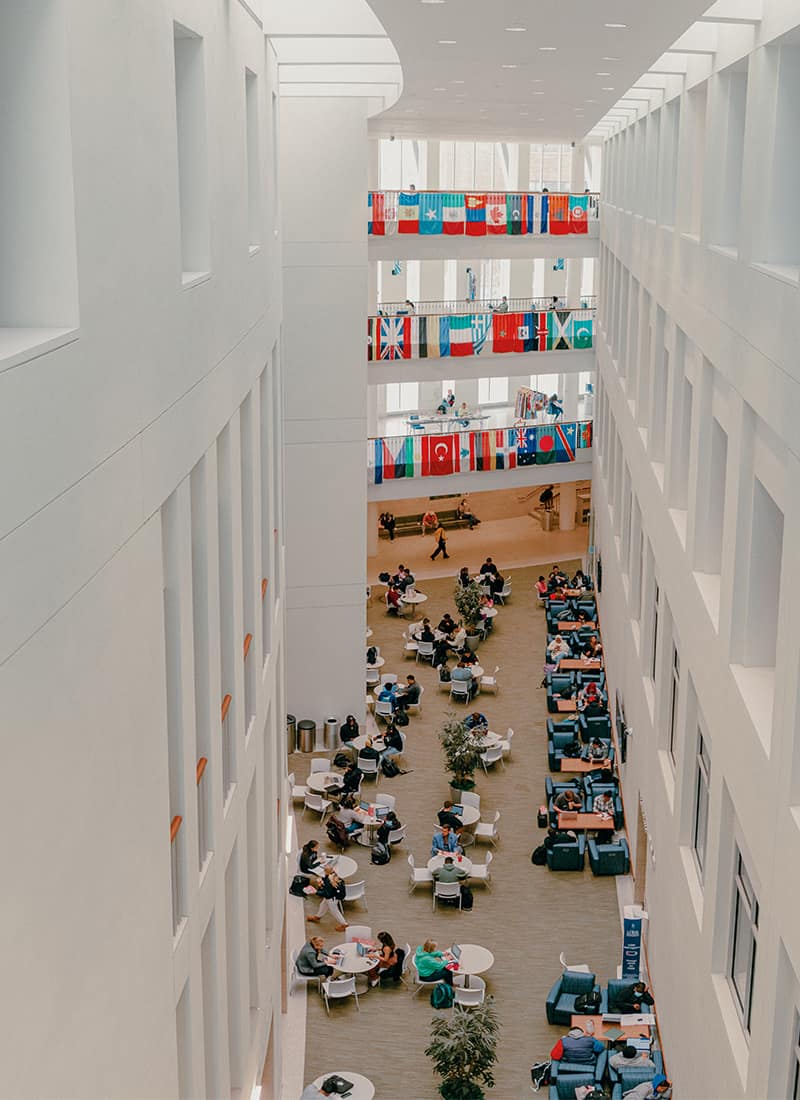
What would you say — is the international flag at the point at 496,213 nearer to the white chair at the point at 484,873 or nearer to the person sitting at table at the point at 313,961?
the white chair at the point at 484,873

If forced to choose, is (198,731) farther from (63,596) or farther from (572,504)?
(572,504)

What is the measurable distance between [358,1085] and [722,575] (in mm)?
6826

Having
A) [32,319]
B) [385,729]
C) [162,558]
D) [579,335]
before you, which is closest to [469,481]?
[579,335]

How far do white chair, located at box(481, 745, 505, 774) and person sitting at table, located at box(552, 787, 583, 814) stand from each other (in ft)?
6.72

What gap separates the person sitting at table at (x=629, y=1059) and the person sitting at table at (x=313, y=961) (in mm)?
3536

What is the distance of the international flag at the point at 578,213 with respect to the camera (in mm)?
30594

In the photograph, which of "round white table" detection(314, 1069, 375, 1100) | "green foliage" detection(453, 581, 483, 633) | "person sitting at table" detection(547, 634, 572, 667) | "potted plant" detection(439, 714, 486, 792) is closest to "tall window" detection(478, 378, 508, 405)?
"green foliage" detection(453, 581, 483, 633)

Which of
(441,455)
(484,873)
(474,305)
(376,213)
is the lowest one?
(484,873)

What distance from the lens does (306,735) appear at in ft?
73.2

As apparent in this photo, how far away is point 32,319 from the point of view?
491 centimetres

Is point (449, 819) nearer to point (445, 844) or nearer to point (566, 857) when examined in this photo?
point (445, 844)

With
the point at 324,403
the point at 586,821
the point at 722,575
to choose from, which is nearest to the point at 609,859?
the point at 586,821

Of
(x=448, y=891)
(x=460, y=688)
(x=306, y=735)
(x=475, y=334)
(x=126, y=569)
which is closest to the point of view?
(x=126, y=569)

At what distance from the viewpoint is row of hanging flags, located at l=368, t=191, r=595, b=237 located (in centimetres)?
2723
